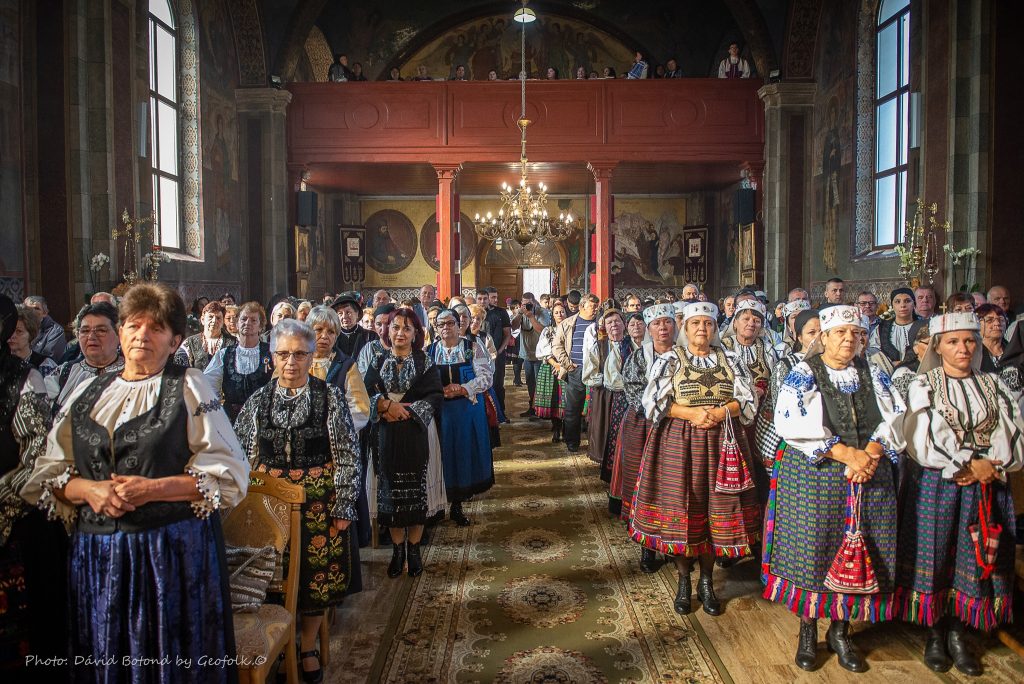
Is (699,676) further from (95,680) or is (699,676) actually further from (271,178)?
(271,178)

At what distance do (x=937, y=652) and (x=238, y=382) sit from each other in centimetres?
→ 446

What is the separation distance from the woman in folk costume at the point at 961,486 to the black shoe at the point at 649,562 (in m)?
1.84

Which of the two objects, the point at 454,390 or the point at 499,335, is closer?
the point at 454,390

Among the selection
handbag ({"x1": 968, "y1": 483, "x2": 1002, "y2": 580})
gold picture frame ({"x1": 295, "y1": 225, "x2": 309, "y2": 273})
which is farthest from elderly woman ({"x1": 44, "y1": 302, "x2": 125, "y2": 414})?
gold picture frame ({"x1": 295, "y1": 225, "x2": 309, "y2": 273})

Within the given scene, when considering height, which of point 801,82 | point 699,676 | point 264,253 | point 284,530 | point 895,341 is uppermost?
point 801,82

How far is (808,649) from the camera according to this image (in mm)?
3881

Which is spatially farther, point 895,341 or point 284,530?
point 895,341

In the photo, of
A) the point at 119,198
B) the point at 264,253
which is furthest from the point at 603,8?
the point at 119,198

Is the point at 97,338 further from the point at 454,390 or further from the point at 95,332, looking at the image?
the point at 454,390

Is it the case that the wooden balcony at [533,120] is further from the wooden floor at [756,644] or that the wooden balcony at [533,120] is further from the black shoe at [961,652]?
the black shoe at [961,652]

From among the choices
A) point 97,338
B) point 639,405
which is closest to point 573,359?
point 639,405

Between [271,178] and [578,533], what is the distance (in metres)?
11.7

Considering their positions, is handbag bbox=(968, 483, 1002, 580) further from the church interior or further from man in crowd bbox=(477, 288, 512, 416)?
man in crowd bbox=(477, 288, 512, 416)

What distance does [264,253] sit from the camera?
15281mm
